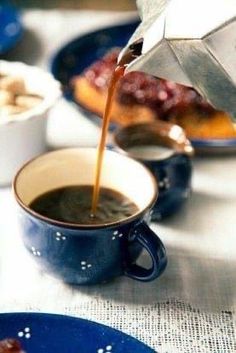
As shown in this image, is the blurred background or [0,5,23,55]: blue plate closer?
[0,5,23,55]: blue plate

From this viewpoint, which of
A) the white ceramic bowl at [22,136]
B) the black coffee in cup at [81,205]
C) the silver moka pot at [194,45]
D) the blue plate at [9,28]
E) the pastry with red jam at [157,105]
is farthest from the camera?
the blue plate at [9,28]

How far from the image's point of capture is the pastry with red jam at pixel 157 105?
0.86 meters

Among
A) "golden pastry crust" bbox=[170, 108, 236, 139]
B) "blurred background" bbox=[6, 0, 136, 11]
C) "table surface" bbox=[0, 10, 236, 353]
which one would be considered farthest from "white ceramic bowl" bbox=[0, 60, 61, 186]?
"blurred background" bbox=[6, 0, 136, 11]

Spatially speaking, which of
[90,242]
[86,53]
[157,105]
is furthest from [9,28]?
[90,242]

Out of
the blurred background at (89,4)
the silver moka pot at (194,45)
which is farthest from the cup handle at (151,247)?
the blurred background at (89,4)

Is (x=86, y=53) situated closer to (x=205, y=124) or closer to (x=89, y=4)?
(x=205, y=124)

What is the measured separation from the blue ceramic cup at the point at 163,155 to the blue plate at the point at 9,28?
0.33 meters

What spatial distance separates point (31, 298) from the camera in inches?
24.3

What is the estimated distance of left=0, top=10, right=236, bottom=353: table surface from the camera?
59 centimetres

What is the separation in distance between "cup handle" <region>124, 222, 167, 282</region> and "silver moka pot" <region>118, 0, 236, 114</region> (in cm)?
12

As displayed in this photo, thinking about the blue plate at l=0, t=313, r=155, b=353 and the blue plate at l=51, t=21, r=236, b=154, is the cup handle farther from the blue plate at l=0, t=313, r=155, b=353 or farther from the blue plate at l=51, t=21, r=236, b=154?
the blue plate at l=51, t=21, r=236, b=154

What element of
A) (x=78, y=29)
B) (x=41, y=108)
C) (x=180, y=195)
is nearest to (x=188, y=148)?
(x=180, y=195)

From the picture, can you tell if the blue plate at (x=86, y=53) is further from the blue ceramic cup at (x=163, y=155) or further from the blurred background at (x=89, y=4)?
the blurred background at (x=89, y=4)

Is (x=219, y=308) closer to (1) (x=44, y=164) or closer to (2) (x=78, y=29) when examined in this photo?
(1) (x=44, y=164)
